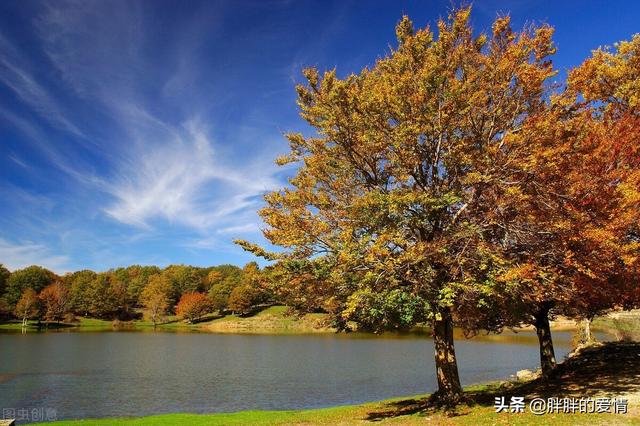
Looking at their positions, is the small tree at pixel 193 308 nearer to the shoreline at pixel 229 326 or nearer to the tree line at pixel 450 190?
the shoreline at pixel 229 326

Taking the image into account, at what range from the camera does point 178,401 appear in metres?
31.4

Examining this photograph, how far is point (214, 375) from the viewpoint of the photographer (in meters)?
42.3

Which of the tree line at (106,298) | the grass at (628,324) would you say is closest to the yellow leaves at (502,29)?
the grass at (628,324)

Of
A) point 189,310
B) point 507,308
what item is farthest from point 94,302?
point 507,308

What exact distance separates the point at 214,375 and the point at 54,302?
114m

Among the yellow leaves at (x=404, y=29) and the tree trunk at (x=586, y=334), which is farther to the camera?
the tree trunk at (x=586, y=334)

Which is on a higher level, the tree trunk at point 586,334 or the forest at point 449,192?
the forest at point 449,192

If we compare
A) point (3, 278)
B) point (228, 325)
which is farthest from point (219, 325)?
point (3, 278)

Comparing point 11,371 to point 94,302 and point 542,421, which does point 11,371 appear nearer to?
point 542,421

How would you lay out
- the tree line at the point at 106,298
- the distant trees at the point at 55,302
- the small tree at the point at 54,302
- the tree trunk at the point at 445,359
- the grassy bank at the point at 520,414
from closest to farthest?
the grassy bank at the point at 520,414 < the tree trunk at the point at 445,359 < the small tree at the point at 54,302 < the distant trees at the point at 55,302 < the tree line at the point at 106,298

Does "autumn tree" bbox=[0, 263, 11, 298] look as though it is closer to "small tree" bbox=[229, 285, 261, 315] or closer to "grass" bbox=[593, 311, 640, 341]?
"small tree" bbox=[229, 285, 261, 315]

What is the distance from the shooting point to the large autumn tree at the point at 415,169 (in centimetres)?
1574

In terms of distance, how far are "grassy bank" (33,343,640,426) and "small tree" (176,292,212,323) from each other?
11952 cm

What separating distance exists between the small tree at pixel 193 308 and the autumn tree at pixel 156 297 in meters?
5.70
